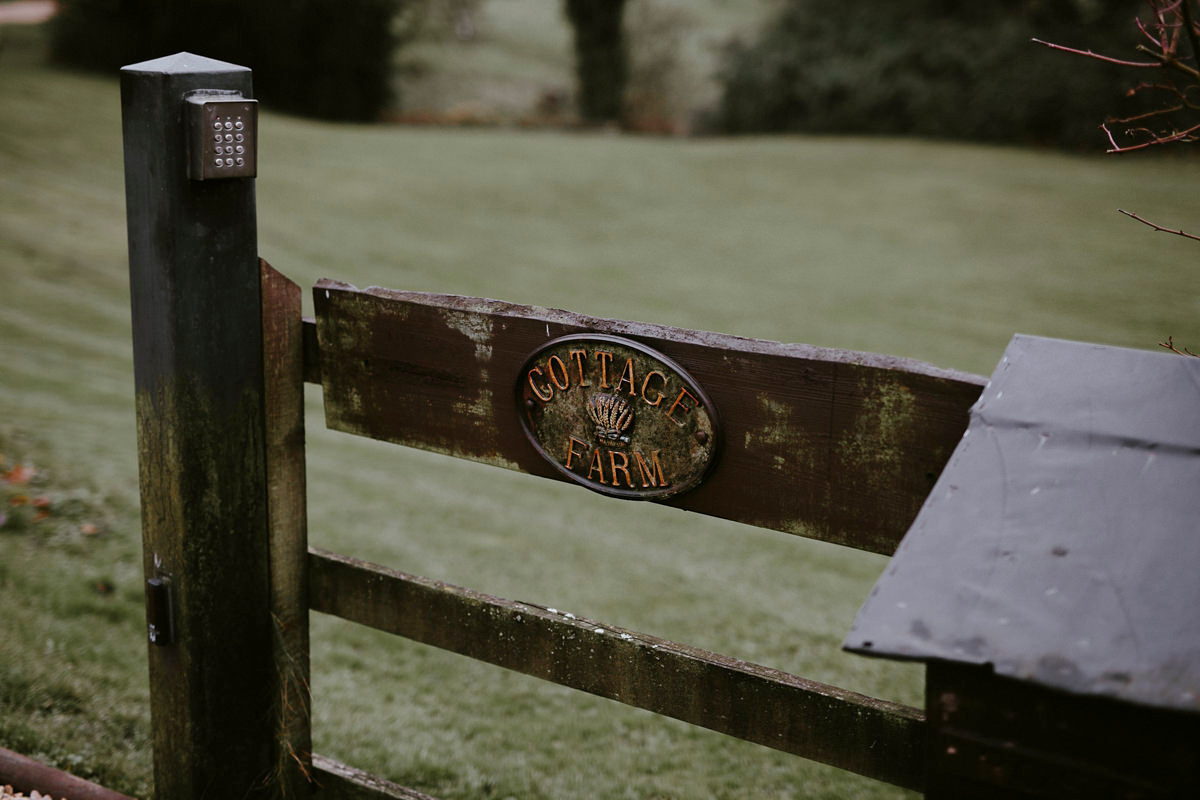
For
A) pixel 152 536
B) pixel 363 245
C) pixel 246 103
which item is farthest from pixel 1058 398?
pixel 363 245

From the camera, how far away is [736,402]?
6.50 feet

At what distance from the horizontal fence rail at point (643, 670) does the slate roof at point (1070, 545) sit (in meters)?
0.65

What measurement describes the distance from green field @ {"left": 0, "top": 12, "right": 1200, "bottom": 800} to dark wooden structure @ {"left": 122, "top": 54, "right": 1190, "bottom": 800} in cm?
93

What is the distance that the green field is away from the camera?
358 centimetres

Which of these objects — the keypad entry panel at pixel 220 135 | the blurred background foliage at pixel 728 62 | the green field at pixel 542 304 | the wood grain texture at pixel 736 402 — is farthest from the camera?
the blurred background foliage at pixel 728 62

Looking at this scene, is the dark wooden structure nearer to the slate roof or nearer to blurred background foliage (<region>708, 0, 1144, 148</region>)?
the slate roof

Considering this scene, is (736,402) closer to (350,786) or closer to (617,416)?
(617,416)

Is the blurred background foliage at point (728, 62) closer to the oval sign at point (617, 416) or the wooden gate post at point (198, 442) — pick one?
the oval sign at point (617, 416)

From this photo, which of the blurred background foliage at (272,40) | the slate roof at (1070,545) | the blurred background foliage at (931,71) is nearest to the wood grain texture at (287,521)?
the slate roof at (1070,545)

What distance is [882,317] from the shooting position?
421 inches

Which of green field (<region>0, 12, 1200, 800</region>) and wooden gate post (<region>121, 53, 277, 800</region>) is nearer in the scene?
wooden gate post (<region>121, 53, 277, 800</region>)

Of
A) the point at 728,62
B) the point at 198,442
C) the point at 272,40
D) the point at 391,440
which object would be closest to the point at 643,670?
the point at 391,440

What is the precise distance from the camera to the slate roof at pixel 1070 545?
3.97ft

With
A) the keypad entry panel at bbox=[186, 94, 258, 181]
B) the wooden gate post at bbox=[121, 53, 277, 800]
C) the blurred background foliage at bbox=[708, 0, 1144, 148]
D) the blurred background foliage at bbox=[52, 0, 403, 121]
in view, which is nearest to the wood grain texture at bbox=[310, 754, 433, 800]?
the wooden gate post at bbox=[121, 53, 277, 800]
